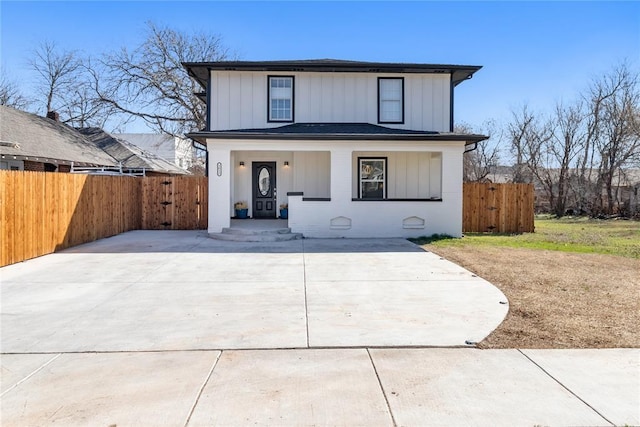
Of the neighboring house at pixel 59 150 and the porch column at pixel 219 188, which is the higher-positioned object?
the neighboring house at pixel 59 150

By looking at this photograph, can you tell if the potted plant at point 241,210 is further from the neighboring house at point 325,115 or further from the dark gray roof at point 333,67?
the dark gray roof at point 333,67

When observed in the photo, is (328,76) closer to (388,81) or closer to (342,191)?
(388,81)

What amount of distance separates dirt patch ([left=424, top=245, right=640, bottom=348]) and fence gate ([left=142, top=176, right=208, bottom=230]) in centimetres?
1006

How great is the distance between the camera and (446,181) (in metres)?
14.5

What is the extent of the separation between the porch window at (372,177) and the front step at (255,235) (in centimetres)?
399

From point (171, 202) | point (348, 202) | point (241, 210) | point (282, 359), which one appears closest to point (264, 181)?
point (241, 210)

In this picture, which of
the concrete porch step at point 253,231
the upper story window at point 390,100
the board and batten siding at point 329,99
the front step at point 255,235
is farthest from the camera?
the upper story window at point 390,100

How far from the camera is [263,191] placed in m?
17.1

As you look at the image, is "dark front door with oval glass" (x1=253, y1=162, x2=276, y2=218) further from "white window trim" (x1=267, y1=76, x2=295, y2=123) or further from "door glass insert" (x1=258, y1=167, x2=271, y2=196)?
"white window trim" (x1=267, y1=76, x2=295, y2=123)

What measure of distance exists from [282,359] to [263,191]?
1323cm

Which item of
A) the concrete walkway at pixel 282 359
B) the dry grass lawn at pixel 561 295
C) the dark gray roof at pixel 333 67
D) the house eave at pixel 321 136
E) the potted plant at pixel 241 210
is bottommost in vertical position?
the concrete walkway at pixel 282 359

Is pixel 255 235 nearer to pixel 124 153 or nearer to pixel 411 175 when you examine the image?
pixel 411 175

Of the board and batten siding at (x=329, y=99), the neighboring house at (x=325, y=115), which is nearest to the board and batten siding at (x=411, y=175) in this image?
the neighboring house at (x=325, y=115)

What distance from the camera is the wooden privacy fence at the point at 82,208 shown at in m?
9.16
